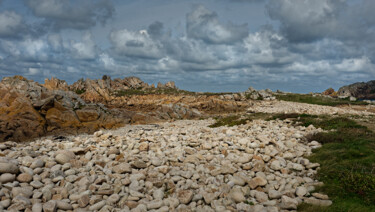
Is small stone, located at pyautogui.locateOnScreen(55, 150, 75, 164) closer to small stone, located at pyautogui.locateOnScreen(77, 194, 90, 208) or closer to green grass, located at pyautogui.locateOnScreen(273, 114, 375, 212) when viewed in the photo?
small stone, located at pyautogui.locateOnScreen(77, 194, 90, 208)

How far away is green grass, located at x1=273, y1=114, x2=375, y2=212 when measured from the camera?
24.5ft

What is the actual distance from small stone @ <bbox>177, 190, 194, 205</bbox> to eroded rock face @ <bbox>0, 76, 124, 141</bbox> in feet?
76.4

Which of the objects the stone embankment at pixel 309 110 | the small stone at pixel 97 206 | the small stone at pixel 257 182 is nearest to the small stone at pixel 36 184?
the small stone at pixel 97 206

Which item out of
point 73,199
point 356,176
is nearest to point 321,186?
point 356,176

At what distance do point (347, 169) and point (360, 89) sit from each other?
14697cm

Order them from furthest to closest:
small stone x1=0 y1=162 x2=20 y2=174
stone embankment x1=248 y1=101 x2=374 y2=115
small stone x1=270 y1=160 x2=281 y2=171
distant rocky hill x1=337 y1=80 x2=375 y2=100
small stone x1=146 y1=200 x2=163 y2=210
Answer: distant rocky hill x1=337 y1=80 x2=375 y2=100, stone embankment x1=248 y1=101 x2=374 y2=115, small stone x1=270 y1=160 x2=281 y2=171, small stone x1=0 y1=162 x2=20 y2=174, small stone x1=146 y1=200 x2=163 y2=210

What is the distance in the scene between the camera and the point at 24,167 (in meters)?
9.22

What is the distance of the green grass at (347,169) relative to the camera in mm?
7465

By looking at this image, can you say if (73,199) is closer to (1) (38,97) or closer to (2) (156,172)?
(2) (156,172)

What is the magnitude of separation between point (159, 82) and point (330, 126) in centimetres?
10461

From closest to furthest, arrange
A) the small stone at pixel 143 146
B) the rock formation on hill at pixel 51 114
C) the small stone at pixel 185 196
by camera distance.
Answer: the small stone at pixel 185 196 → the small stone at pixel 143 146 → the rock formation on hill at pixel 51 114

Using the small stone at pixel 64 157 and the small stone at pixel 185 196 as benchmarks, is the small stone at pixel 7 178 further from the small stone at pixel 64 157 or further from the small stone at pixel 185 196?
the small stone at pixel 185 196

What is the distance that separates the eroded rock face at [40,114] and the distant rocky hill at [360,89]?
129 meters

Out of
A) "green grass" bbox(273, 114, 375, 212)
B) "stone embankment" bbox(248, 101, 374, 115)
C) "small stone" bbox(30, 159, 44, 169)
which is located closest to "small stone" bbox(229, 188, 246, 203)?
"green grass" bbox(273, 114, 375, 212)
